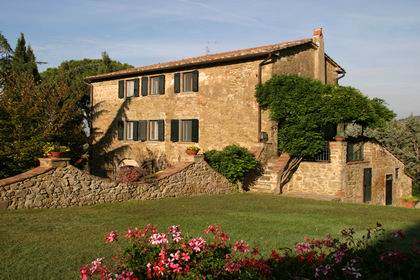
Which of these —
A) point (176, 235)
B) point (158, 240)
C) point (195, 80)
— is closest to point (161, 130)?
point (195, 80)

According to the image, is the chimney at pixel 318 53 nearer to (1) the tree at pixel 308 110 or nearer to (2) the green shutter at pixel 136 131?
(1) the tree at pixel 308 110

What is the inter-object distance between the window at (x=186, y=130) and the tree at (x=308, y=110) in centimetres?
455

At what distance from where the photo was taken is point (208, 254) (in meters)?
4.24

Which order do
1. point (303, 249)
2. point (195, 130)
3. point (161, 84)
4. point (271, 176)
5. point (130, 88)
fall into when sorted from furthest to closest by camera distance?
1. point (130, 88)
2. point (161, 84)
3. point (195, 130)
4. point (271, 176)
5. point (303, 249)

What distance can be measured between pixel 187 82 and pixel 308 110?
21.8 feet

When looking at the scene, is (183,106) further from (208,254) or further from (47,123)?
(208,254)

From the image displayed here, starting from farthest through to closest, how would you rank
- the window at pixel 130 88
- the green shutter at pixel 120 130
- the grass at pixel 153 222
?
the green shutter at pixel 120 130 < the window at pixel 130 88 < the grass at pixel 153 222

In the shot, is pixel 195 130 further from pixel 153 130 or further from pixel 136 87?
pixel 136 87

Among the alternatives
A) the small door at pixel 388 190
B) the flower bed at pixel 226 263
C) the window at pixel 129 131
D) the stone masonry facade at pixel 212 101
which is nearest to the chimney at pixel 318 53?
the stone masonry facade at pixel 212 101

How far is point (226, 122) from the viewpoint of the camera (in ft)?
64.4

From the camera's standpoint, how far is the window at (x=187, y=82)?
69.7ft

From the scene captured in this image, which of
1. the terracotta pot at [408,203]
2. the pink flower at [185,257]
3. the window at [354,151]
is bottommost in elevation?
the terracotta pot at [408,203]

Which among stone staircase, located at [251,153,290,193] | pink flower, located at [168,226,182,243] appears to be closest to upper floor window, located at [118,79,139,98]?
stone staircase, located at [251,153,290,193]

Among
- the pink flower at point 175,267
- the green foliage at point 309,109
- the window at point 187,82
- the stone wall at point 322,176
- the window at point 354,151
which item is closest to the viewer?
the pink flower at point 175,267
